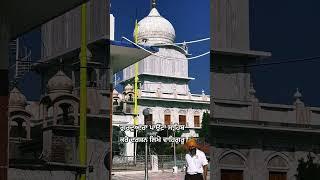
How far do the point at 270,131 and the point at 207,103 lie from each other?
1.05 feet

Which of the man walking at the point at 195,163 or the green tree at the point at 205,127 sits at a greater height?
the green tree at the point at 205,127

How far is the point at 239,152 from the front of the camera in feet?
11.3

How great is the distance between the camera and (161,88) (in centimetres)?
359

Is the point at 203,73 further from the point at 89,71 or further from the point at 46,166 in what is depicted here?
the point at 46,166

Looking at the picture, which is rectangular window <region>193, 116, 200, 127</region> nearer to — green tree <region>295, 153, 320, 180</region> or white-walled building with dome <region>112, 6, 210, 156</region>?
white-walled building with dome <region>112, 6, 210, 156</region>

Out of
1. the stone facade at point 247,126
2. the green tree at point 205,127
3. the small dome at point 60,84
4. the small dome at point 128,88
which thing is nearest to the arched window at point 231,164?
the stone facade at point 247,126

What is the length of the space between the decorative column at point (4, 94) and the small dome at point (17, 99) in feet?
0.60

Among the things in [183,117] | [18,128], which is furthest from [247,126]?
[18,128]

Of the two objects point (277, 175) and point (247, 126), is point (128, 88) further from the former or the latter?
point (277, 175)

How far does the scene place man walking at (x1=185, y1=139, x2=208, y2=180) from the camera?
348 cm

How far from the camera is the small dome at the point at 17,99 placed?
12.4 ft

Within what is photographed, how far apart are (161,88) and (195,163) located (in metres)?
0.40

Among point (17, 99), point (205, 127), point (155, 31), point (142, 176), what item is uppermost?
point (155, 31)

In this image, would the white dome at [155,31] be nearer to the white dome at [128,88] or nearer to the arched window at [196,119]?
the white dome at [128,88]
